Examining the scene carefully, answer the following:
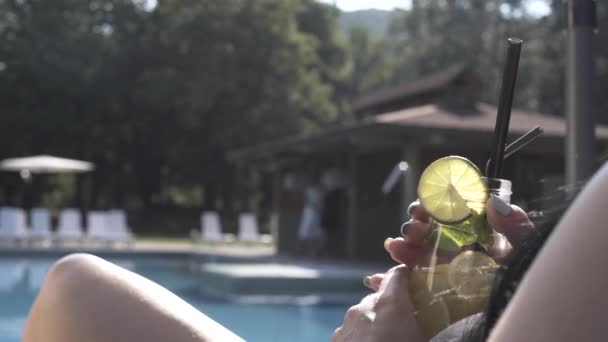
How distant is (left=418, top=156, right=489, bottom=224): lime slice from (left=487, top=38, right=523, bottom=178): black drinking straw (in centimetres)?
5

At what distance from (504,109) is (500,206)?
0.17 m

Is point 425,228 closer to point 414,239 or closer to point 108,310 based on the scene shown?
point 414,239

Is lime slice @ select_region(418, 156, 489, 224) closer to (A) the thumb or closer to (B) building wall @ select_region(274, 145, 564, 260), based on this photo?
(A) the thumb

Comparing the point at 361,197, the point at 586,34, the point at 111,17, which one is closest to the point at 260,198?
the point at 111,17

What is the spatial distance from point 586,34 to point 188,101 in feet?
81.6

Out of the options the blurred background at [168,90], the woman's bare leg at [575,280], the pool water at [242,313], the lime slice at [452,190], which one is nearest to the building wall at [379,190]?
the pool water at [242,313]

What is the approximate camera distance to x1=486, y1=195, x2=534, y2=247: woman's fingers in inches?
31.4

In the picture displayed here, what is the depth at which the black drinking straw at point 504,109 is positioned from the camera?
0.93 meters

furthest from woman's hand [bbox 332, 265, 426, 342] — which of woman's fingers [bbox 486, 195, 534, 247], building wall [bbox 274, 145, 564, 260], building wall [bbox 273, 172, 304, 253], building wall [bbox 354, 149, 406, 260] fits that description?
building wall [bbox 273, 172, 304, 253]

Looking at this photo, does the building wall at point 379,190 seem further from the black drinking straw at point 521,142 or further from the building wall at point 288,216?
the black drinking straw at point 521,142

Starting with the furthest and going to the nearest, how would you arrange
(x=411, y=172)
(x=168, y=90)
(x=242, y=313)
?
(x=168, y=90)
(x=411, y=172)
(x=242, y=313)

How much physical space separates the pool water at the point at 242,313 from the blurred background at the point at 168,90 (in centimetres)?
1534

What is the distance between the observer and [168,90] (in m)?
26.7

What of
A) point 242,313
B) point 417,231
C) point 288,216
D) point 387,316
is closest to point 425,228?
point 417,231
